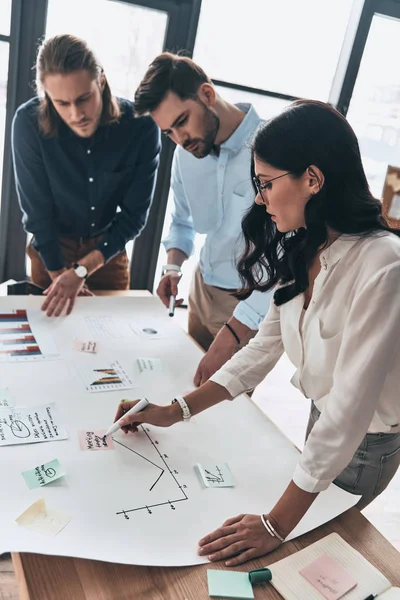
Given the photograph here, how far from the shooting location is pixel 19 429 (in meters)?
1.09

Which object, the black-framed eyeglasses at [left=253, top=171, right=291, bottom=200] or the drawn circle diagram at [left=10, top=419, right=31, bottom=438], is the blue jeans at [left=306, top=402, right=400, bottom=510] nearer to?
the black-framed eyeglasses at [left=253, top=171, right=291, bottom=200]

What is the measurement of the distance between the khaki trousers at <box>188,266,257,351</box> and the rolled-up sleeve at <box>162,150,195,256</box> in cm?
11

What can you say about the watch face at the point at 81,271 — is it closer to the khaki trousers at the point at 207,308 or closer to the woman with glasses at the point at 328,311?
the khaki trousers at the point at 207,308

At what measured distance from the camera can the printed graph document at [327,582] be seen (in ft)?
2.65

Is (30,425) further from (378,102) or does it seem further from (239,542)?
(378,102)

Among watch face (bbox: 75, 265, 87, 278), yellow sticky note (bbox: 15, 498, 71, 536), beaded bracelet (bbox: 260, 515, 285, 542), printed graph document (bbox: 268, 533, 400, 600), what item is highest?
beaded bracelet (bbox: 260, 515, 285, 542)

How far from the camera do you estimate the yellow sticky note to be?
2.78 ft

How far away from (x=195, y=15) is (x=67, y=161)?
1511 mm

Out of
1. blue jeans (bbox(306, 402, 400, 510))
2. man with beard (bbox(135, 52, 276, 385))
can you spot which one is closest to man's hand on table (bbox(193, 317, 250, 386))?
man with beard (bbox(135, 52, 276, 385))

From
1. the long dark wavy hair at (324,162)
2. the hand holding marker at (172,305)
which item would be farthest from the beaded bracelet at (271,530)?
the hand holding marker at (172,305)

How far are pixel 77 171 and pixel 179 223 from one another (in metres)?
0.42

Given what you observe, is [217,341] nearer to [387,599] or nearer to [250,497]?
[250,497]

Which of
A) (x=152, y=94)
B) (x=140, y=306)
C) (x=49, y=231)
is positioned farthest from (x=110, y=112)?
(x=140, y=306)

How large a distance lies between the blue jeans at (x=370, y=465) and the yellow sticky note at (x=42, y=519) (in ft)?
1.83
